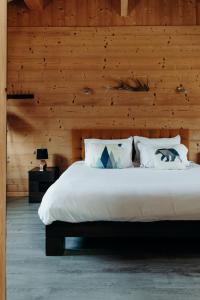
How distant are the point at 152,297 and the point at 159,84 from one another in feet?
12.2

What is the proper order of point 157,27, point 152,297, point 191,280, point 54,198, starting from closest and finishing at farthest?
1. point 152,297
2. point 191,280
3. point 54,198
4. point 157,27

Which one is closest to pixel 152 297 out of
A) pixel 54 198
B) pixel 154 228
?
pixel 154 228

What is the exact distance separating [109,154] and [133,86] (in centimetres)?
141

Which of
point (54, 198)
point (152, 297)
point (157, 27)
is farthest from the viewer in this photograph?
point (157, 27)

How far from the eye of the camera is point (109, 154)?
4340mm

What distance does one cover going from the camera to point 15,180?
17.1 feet

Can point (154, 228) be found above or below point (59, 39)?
below

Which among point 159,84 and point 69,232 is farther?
point 159,84

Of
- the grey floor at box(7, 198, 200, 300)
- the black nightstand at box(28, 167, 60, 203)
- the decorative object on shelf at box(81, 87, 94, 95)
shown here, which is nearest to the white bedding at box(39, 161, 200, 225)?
the grey floor at box(7, 198, 200, 300)

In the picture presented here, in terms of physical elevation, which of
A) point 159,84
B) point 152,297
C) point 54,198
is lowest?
point 152,297

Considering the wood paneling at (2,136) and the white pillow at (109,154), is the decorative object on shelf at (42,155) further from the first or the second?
the wood paneling at (2,136)

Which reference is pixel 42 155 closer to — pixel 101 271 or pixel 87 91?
pixel 87 91

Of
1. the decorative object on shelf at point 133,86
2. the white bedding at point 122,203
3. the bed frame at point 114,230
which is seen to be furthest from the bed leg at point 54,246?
the decorative object on shelf at point 133,86

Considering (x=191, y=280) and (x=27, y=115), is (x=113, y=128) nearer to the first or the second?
(x=27, y=115)
